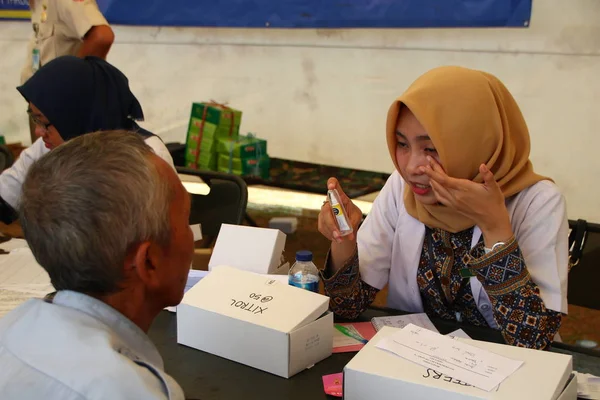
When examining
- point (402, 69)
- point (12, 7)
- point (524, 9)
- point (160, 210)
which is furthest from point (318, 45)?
point (160, 210)

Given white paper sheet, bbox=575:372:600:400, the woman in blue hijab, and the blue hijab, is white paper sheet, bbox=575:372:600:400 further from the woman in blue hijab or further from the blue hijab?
the blue hijab

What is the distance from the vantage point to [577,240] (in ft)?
6.08

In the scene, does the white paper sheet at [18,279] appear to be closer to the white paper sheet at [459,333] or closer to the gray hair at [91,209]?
the gray hair at [91,209]

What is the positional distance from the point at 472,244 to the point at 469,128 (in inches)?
10.6

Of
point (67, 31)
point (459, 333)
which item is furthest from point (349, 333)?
point (67, 31)

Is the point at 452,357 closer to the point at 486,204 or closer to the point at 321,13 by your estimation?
the point at 486,204

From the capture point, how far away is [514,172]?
61.7 inches

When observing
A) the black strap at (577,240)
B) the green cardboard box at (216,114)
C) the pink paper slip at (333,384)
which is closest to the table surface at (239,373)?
the pink paper slip at (333,384)

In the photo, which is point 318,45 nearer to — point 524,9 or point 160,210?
point 524,9

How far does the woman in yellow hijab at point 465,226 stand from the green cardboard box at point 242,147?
84.3 inches

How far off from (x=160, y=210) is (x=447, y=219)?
877 millimetres

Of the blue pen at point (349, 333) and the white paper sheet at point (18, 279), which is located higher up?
the blue pen at point (349, 333)

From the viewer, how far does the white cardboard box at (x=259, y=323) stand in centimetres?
126

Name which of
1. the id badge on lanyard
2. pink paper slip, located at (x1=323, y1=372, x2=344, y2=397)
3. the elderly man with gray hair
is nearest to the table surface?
pink paper slip, located at (x1=323, y1=372, x2=344, y2=397)
